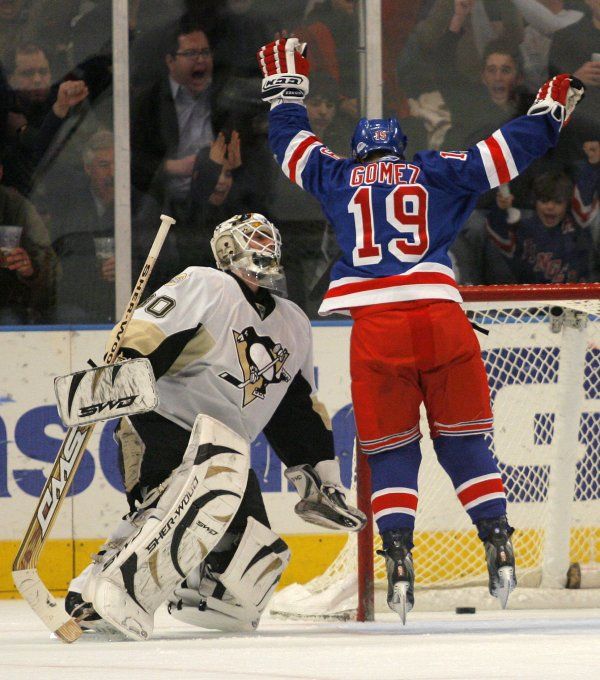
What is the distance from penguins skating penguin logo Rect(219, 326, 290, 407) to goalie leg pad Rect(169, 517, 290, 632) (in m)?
0.31

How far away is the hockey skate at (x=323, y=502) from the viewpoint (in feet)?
11.7

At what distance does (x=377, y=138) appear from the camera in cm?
356

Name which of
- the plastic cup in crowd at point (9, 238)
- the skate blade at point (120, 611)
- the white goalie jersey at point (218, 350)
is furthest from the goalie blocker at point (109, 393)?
the plastic cup in crowd at point (9, 238)

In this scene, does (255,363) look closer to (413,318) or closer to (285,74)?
(413,318)

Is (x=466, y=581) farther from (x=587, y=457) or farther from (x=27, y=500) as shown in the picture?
(x=27, y=500)

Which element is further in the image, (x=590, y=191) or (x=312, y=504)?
(x=590, y=191)

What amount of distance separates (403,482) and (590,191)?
2.34 metres

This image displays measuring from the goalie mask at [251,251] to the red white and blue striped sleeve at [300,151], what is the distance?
14 cm

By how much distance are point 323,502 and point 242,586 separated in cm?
29

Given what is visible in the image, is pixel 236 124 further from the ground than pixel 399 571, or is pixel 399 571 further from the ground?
pixel 236 124

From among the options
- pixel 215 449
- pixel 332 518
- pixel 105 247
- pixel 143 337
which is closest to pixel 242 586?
pixel 332 518

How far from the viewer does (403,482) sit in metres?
3.34

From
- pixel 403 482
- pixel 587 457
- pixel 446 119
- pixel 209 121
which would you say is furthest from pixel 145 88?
pixel 403 482

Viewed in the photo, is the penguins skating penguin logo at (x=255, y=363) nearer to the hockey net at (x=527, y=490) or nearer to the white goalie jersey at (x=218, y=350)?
the white goalie jersey at (x=218, y=350)
